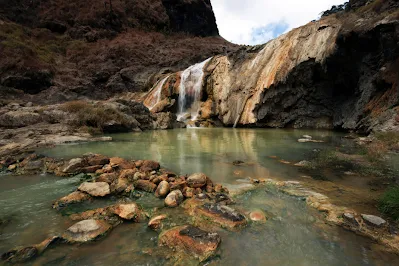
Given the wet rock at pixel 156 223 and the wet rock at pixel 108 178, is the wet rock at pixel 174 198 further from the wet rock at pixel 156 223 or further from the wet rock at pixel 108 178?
the wet rock at pixel 108 178

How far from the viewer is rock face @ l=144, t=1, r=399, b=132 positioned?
12.0 metres

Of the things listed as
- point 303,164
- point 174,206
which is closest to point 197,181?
point 174,206

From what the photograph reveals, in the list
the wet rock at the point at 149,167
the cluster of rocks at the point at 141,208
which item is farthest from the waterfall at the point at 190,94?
the cluster of rocks at the point at 141,208

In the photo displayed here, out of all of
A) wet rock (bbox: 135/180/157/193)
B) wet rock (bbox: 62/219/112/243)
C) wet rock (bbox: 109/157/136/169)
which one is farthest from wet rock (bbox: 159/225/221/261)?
wet rock (bbox: 109/157/136/169)

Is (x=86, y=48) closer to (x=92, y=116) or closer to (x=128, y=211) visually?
(x=92, y=116)

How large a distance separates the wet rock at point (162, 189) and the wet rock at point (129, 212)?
2.02ft

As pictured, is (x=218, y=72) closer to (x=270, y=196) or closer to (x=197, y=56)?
(x=197, y=56)

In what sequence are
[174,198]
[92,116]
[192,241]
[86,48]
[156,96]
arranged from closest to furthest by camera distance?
1. [192,241]
2. [174,198]
3. [92,116]
4. [156,96]
5. [86,48]

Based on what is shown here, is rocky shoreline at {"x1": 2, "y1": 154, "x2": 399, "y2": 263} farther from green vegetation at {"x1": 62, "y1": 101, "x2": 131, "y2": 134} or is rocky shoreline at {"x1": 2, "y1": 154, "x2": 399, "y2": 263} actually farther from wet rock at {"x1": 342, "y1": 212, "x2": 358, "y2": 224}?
green vegetation at {"x1": 62, "y1": 101, "x2": 131, "y2": 134}

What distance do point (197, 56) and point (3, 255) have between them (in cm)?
2944

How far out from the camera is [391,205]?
3.37 metres

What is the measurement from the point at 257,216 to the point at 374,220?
4.75 feet

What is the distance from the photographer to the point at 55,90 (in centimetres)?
2214

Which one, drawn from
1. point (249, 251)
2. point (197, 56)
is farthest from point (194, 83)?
point (249, 251)
